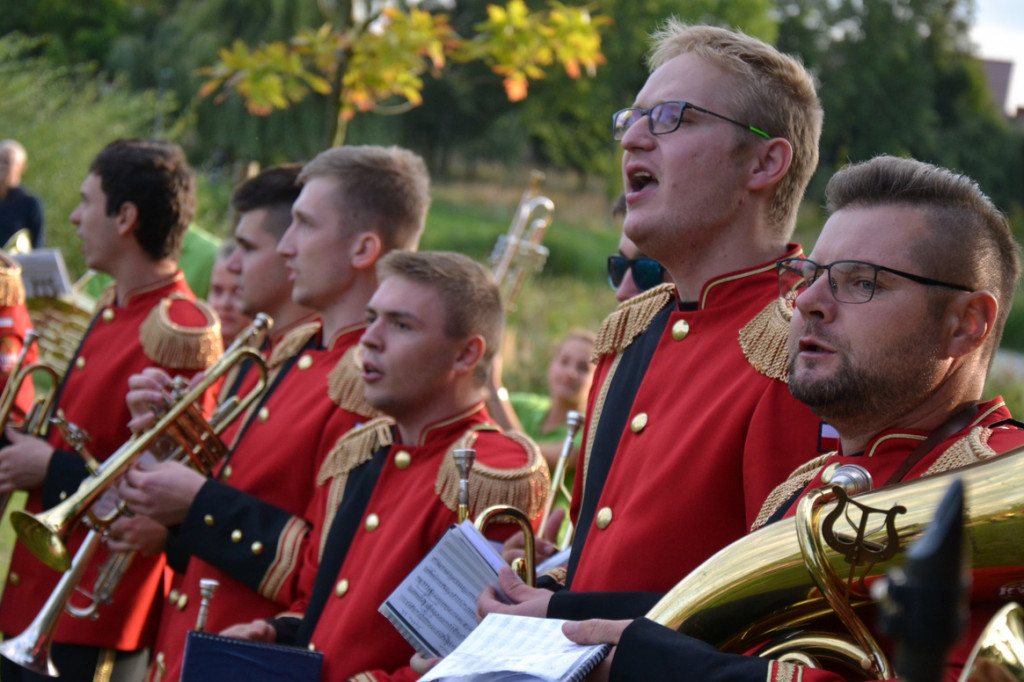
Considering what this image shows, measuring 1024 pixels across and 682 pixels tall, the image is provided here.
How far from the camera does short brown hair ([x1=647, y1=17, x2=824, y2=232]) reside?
277cm

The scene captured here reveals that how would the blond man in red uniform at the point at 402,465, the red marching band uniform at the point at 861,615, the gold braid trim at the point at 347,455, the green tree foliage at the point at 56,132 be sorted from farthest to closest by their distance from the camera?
the green tree foliage at the point at 56,132 → the gold braid trim at the point at 347,455 → the blond man in red uniform at the point at 402,465 → the red marching band uniform at the point at 861,615

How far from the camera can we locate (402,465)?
3.51 m

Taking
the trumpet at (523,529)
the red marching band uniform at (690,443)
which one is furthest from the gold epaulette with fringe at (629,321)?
the trumpet at (523,529)

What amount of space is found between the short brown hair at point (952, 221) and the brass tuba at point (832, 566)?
0.47 metres

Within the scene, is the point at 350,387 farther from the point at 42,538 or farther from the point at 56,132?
the point at 56,132

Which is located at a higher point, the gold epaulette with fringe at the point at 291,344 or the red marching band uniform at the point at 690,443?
the red marching band uniform at the point at 690,443

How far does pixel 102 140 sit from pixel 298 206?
11.7 meters

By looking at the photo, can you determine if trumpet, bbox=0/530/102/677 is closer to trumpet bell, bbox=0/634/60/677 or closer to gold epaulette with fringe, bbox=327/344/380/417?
trumpet bell, bbox=0/634/60/677

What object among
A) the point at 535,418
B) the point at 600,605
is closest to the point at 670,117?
the point at 600,605

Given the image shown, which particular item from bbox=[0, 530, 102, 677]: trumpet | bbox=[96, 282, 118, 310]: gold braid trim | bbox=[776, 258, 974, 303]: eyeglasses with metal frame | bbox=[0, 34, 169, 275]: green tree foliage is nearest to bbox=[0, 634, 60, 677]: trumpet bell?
bbox=[0, 530, 102, 677]: trumpet

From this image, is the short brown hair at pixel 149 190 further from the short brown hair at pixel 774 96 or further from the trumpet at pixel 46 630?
the short brown hair at pixel 774 96

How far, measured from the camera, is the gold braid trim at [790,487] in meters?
2.25

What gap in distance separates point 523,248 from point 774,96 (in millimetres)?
3321

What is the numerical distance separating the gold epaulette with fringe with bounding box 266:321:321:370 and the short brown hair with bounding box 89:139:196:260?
0.91 metres
